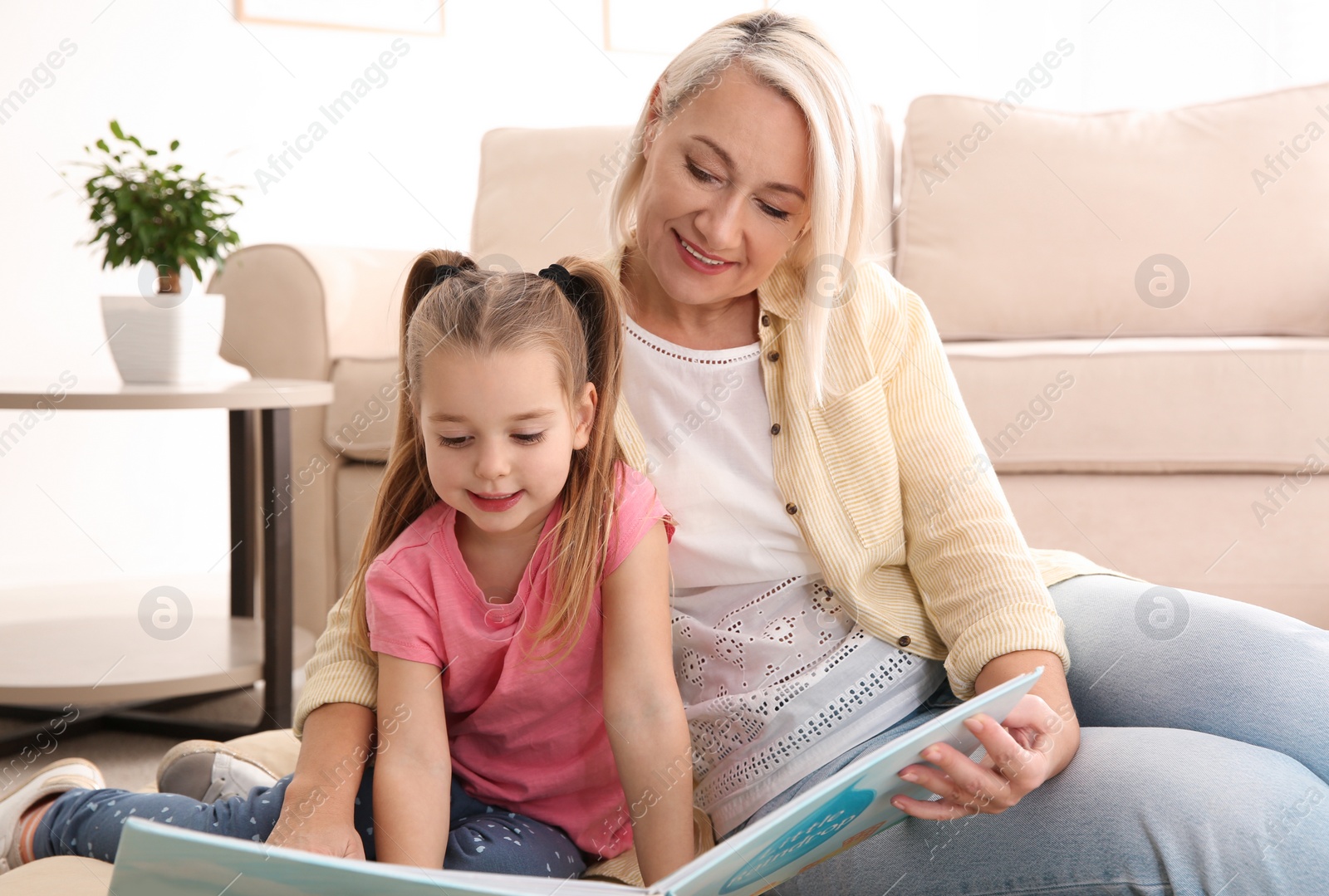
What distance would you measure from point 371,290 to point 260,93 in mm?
1047

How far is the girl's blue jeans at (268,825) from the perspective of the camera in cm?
85

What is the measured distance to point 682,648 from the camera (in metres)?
0.98

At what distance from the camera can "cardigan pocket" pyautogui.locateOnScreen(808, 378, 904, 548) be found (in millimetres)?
978

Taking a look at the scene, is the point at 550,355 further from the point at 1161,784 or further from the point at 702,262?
the point at 1161,784

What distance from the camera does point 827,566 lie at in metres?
0.95

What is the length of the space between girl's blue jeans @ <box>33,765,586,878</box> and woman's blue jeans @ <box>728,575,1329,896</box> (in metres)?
0.18

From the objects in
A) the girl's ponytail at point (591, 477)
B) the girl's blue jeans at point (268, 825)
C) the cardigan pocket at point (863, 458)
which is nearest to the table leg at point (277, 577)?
the girl's blue jeans at point (268, 825)

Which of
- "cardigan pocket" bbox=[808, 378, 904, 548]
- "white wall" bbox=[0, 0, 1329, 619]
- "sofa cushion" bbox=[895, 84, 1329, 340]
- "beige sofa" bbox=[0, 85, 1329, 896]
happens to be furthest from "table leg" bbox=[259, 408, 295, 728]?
"sofa cushion" bbox=[895, 84, 1329, 340]

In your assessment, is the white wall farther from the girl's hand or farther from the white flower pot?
the girl's hand

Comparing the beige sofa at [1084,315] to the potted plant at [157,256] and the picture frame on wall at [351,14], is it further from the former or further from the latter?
the picture frame on wall at [351,14]

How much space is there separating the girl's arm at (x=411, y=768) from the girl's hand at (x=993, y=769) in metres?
0.34

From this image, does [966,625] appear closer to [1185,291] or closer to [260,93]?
[1185,291]

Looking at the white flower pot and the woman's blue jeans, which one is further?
the white flower pot

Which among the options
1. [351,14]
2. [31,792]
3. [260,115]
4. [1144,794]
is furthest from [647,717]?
[351,14]
